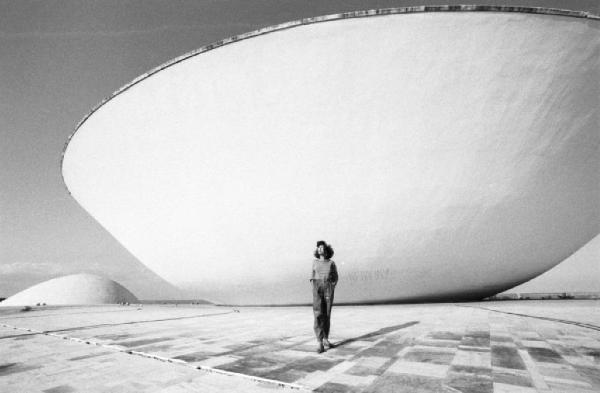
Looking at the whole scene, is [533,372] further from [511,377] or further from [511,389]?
[511,389]

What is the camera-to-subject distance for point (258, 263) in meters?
9.76

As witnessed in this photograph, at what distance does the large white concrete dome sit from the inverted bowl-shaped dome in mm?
20836

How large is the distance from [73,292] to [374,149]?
2779 centimetres

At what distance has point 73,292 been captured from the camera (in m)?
26.5

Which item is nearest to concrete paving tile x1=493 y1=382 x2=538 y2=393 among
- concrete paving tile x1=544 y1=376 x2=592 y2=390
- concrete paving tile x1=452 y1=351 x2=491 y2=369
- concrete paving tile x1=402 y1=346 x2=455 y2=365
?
concrete paving tile x1=544 y1=376 x2=592 y2=390

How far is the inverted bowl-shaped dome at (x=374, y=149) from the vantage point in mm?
7422

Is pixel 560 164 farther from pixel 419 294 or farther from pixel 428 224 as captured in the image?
pixel 419 294

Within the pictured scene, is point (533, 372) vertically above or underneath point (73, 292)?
underneath

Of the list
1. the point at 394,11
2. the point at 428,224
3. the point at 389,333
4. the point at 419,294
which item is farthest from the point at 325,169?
the point at 419,294

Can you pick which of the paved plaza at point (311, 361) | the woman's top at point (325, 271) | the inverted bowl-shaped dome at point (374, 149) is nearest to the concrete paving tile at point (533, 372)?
the paved plaza at point (311, 361)

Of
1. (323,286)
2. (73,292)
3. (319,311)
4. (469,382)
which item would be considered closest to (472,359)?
(469,382)

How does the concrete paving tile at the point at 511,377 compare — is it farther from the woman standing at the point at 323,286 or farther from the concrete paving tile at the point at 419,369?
the woman standing at the point at 323,286

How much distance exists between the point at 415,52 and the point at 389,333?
226 inches

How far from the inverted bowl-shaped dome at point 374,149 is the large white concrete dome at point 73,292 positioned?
20836 mm
